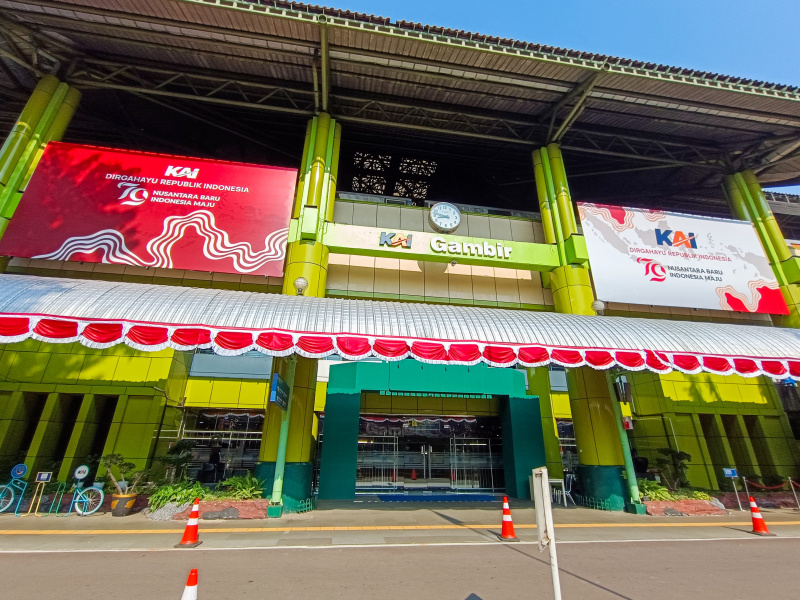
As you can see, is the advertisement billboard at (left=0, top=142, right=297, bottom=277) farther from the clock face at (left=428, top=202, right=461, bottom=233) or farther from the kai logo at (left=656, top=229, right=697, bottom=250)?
the kai logo at (left=656, top=229, right=697, bottom=250)

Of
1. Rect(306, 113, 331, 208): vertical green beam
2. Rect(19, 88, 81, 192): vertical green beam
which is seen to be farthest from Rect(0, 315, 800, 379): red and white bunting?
Rect(19, 88, 81, 192): vertical green beam

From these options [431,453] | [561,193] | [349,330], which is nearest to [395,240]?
[349,330]

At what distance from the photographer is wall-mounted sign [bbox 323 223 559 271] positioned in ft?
48.0

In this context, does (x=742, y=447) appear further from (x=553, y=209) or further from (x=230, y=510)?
(x=230, y=510)

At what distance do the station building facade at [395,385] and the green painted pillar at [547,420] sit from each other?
7cm

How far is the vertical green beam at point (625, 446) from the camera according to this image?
12047 millimetres

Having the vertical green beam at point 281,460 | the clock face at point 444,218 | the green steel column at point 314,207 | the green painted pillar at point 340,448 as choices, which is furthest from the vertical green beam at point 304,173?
the green painted pillar at point 340,448

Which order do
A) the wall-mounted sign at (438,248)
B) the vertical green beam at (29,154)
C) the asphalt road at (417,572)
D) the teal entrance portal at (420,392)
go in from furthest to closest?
the teal entrance portal at (420,392) → the wall-mounted sign at (438,248) → the vertical green beam at (29,154) → the asphalt road at (417,572)

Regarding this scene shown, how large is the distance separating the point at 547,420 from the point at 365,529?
10.8 m

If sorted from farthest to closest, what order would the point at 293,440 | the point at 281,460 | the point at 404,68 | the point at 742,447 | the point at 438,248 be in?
A: the point at 742,447 < the point at 438,248 < the point at 404,68 < the point at 293,440 < the point at 281,460

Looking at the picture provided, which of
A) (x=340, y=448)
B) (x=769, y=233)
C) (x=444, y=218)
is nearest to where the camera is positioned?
(x=340, y=448)

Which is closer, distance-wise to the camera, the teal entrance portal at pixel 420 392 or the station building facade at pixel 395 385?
the station building facade at pixel 395 385

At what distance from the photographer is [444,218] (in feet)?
52.4

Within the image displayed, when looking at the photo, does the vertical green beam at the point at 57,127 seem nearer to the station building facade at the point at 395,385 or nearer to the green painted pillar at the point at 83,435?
the station building facade at the point at 395,385
